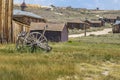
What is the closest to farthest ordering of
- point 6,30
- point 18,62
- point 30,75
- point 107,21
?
point 30,75 < point 18,62 < point 6,30 < point 107,21

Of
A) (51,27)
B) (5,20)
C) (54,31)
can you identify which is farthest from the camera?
(51,27)

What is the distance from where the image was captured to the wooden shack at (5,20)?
27952 mm

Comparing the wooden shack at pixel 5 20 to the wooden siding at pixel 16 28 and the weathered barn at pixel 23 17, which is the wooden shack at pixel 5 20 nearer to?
the wooden siding at pixel 16 28

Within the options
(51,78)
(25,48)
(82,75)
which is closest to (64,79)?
(51,78)

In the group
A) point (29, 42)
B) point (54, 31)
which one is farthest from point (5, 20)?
point (54, 31)

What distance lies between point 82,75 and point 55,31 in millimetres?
36488

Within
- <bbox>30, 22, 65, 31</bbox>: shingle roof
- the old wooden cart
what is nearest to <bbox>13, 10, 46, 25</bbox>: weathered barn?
<bbox>30, 22, 65, 31</bbox>: shingle roof

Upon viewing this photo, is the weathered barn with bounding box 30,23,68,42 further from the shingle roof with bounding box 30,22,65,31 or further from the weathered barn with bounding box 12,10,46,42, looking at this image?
the weathered barn with bounding box 12,10,46,42

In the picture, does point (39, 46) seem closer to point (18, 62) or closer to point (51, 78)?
point (18, 62)

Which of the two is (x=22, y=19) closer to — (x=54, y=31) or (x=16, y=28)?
(x=54, y=31)

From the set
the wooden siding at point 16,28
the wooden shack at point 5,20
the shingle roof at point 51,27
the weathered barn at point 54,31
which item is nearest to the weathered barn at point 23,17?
the shingle roof at point 51,27

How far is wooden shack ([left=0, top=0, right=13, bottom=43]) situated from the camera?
1100 inches

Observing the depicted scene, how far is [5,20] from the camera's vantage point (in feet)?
95.1

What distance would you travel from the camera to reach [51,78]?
12.2 m
